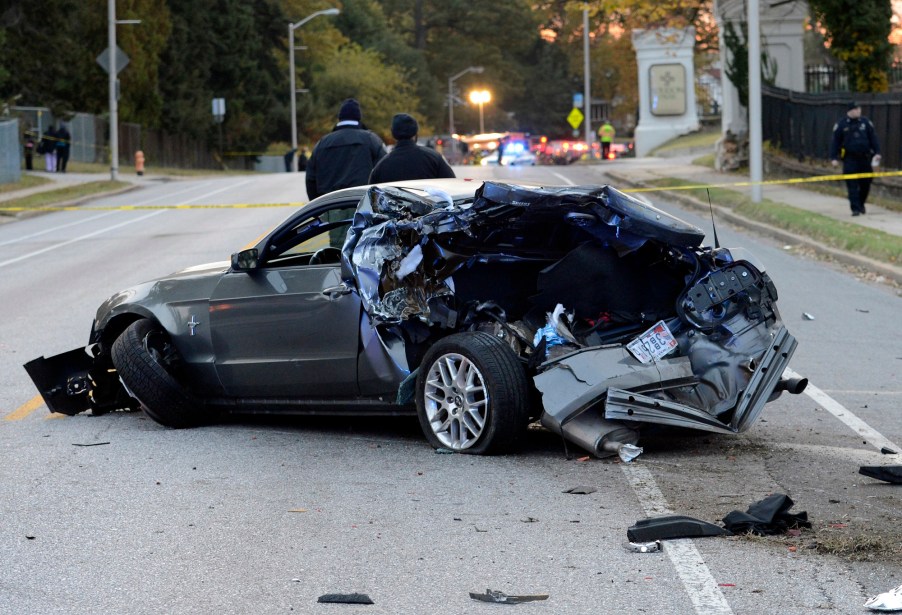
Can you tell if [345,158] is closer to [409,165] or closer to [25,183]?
[409,165]

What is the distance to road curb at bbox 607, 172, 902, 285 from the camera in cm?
1670

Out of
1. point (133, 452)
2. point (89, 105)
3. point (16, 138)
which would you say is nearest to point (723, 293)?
point (133, 452)

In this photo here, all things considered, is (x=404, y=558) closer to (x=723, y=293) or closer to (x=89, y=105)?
(x=723, y=293)

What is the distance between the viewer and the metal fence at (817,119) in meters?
26.2

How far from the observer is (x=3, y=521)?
6.33 m

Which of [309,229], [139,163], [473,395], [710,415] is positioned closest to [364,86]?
[139,163]

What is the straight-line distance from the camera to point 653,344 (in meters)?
7.29

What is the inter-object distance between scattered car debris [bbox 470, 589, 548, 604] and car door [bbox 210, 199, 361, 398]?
295cm

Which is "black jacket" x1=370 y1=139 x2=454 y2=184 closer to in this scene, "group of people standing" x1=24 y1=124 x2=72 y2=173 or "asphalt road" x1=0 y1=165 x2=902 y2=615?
"asphalt road" x1=0 y1=165 x2=902 y2=615

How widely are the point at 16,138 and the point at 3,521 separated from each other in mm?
36555

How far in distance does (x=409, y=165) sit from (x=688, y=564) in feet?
21.0

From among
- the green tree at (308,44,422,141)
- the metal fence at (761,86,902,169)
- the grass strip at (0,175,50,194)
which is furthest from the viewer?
the green tree at (308,44,422,141)

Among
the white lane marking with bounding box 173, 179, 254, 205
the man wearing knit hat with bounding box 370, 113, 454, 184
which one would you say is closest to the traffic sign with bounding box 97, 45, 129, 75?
the white lane marking with bounding box 173, 179, 254, 205

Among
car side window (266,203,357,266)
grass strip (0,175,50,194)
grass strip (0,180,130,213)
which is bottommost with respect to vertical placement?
car side window (266,203,357,266)
